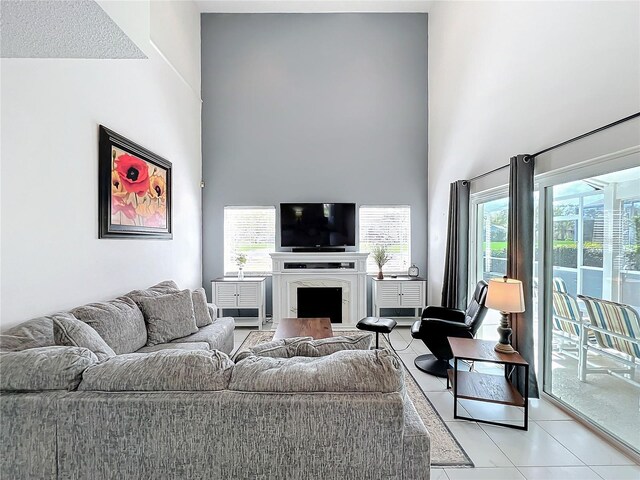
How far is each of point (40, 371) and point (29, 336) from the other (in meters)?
0.84

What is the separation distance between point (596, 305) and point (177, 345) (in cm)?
352

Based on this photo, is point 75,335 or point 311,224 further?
point 311,224

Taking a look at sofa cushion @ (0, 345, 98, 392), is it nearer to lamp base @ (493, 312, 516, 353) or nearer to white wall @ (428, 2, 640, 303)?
lamp base @ (493, 312, 516, 353)

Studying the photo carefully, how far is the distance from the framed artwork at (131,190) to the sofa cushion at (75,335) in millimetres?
→ 1052

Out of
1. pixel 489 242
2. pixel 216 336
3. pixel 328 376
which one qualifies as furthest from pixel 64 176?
pixel 489 242

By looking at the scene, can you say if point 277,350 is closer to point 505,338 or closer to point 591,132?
point 505,338

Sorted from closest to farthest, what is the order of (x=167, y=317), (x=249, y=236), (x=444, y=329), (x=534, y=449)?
(x=534, y=449) < (x=167, y=317) < (x=444, y=329) < (x=249, y=236)

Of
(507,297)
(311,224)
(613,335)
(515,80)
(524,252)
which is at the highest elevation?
(515,80)

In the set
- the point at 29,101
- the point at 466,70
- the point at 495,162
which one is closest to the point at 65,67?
the point at 29,101

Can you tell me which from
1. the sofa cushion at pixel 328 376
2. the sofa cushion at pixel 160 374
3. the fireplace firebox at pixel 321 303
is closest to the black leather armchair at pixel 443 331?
the fireplace firebox at pixel 321 303

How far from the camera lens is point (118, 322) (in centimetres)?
274

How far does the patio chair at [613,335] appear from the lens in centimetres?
229

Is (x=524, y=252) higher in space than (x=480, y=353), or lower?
higher

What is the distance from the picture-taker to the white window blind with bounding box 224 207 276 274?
6.06 meters
